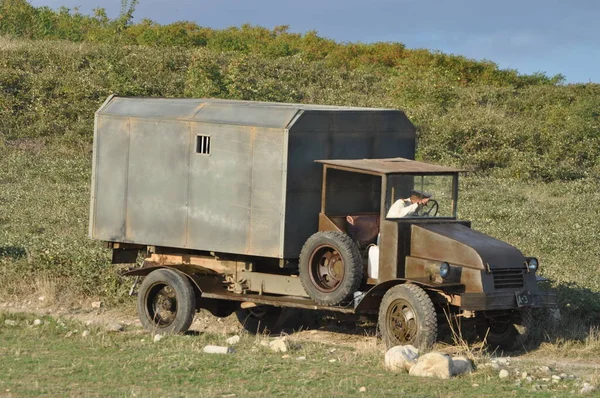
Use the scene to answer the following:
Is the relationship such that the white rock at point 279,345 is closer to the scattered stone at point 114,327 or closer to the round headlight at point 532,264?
the scattered stone at point 114,327

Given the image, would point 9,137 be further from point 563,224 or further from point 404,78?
point 563,224

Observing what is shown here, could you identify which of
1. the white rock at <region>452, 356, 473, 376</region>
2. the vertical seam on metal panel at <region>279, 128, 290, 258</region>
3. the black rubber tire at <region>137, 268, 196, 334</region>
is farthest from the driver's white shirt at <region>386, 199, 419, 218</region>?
the black rubber tire at <region>137, 268, 196, 334</region>

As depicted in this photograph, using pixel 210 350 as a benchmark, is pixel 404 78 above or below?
above

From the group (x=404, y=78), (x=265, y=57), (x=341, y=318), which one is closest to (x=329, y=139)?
(x=341, y=318)

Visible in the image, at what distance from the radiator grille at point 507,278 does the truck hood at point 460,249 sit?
60 mm

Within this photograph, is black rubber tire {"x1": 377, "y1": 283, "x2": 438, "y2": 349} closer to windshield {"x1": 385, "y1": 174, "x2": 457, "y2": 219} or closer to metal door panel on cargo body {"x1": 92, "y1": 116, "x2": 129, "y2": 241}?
windshield {"x1": 385, "y1": 174, "x2": 457, "y2": 219}

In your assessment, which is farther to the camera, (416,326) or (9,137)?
(9,137)

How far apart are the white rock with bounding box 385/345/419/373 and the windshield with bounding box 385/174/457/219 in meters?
1.80

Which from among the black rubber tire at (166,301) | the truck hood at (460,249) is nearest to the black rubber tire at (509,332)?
the truck hood at (460,249)

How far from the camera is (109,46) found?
3559 cm

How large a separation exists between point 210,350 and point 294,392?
196 centimetres

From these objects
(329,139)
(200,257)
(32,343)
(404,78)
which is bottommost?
(32,343)

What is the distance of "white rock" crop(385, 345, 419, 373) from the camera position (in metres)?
9.74

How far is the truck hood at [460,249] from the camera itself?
1080 cm
